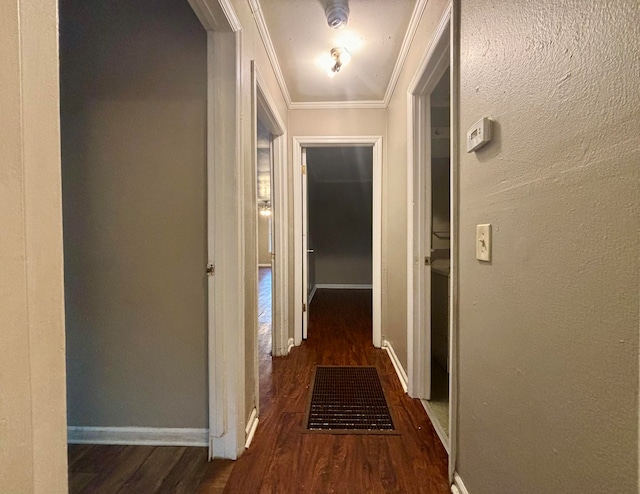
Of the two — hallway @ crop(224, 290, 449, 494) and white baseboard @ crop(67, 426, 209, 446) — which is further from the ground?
white baseboard @ crop(67, 426, 209, 446)

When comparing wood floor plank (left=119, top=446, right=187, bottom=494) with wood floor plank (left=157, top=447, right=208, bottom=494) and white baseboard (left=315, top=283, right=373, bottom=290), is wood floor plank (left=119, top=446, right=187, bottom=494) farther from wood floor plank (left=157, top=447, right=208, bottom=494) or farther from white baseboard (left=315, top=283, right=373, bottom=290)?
white baseboard (left=315, top=283, right=373, bottom=290)

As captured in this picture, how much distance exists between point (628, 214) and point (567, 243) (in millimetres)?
146

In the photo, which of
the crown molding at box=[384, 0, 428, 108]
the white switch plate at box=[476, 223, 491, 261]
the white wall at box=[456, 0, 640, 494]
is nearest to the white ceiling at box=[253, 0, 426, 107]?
the crown molding at box=[384, 0, 428, 108]

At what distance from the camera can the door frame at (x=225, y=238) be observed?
1396 mm

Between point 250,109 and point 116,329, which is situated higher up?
point 250,109

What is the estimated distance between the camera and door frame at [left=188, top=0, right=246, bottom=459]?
140 cm

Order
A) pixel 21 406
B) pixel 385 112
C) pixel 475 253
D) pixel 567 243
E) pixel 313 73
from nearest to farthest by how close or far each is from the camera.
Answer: pixel 21 406
pixel 567 243
pixel 475 253
pixel 313 73
pixel 385 112

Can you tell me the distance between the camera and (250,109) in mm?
1643

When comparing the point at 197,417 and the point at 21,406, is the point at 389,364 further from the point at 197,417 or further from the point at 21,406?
the point at 21,406

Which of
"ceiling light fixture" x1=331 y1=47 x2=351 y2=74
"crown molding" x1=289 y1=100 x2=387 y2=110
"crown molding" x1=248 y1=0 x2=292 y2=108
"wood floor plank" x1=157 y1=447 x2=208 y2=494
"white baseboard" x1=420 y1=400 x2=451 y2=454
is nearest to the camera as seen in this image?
"wood floor plank" x1=157 y1=447 x2=208 y2=494

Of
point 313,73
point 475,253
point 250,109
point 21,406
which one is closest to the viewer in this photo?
point 21,406

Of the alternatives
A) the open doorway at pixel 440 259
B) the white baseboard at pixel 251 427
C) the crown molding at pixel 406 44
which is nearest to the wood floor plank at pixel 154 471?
the white baseboard at pixel 251 427

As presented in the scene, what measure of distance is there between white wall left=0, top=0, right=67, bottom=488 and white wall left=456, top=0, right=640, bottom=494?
39.0 inches

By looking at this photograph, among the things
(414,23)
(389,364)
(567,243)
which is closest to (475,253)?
(567,243)
